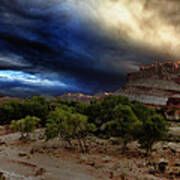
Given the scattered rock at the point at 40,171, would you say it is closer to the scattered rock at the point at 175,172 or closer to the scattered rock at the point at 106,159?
the scattered rock at the point at 106,159

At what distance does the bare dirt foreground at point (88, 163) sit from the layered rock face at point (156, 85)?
86.4 meters

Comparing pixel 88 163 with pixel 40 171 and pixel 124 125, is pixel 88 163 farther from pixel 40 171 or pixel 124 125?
pixel 124 125

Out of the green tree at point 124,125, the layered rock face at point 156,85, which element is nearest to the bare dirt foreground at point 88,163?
the green tree at point 124,125

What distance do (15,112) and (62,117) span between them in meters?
42.3

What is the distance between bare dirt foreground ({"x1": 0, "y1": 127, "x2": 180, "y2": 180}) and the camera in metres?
21.4

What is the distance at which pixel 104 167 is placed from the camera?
23938mm

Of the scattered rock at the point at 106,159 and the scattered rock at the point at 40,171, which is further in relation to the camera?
the scattered rock at the point at 106,159

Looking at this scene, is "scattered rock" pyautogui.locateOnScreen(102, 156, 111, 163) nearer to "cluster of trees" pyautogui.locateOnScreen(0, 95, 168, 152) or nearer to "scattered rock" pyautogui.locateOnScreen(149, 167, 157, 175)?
"cluster of trees" pyautogui.locateOnScreen(0, 95, 168, 152)

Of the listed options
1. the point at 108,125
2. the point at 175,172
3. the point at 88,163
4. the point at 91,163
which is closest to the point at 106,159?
the point at 91,163

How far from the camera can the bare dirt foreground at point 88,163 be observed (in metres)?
21.4

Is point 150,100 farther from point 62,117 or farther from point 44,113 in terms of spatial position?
point 62,117

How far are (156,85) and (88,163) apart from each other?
125 metres

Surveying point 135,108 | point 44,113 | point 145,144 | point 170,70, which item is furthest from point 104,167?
point 170,70

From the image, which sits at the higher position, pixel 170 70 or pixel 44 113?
pixel 170 70
